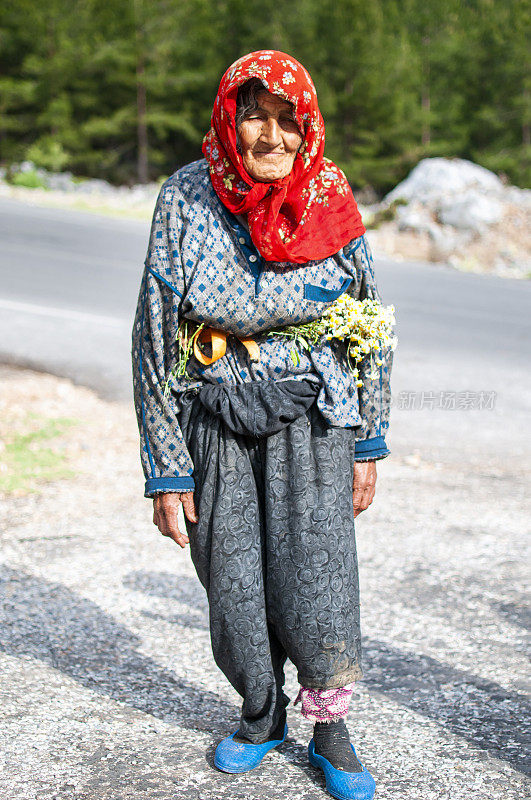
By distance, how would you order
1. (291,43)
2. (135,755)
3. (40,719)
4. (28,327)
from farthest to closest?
(291,43) → (28,327) → (40,719) → (135,755)

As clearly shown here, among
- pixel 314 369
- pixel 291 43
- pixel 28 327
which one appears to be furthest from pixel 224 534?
pixel 291 43

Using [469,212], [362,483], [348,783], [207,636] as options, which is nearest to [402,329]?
[207,636]

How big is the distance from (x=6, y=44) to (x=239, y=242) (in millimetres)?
30009

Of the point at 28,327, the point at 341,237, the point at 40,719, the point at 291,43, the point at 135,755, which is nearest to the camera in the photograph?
the point at 341,237

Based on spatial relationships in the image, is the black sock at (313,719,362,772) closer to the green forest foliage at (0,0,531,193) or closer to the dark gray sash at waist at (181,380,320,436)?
the dark gray sash at waist at (181,380,320,436)

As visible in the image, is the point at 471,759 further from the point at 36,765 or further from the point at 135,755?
the point at 36,765

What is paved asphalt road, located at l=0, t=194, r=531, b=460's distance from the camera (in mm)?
6289

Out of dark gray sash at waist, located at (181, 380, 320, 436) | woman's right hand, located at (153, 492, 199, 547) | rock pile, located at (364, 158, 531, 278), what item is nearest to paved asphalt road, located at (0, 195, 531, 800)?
woman's right hand, located at (153, 492, 199, 547)

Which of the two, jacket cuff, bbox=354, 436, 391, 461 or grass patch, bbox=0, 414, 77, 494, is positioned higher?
jacket cuff, bbox=354, 436, 391, 461

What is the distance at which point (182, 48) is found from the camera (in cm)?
2855

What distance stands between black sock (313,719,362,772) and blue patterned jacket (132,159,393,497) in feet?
2.62

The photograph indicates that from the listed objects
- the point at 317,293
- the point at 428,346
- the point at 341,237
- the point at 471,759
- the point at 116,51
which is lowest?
the point at 471,759

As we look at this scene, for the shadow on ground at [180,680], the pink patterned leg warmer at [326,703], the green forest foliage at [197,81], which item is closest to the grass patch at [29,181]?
the green forest foliage at [197,81]

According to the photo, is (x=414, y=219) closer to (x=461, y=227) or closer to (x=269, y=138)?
(x=461, y=227)
